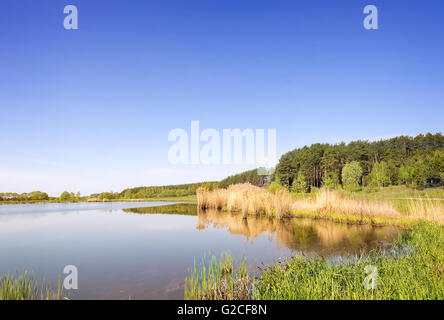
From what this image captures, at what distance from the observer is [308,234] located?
11812 millimetres

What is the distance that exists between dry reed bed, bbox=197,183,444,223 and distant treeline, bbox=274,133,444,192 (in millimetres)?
36575

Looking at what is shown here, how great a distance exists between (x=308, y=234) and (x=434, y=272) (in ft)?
21.9

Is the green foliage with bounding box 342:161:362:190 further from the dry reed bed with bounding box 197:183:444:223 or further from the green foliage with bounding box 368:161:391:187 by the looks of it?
the dry reed bed with bounding box 197:183:444:223

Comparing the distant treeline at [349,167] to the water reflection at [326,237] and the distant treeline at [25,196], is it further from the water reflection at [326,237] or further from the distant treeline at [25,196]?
the water reflection at [326,237]

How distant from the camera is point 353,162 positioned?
5594 centimetres

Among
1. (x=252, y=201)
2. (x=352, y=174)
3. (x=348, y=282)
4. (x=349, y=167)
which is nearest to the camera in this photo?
(x=348, y=282)

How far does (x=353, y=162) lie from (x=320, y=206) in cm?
4444

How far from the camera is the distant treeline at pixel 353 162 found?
55.4m

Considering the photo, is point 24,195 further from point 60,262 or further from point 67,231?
point 60,262

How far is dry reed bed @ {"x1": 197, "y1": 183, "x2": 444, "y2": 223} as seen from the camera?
46.6 ft

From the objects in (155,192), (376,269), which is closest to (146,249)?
(376,269)

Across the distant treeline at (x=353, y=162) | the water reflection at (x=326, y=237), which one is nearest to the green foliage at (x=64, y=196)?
the distant treeline at (x=353, y=162)

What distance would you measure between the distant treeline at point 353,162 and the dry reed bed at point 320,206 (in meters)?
36.6

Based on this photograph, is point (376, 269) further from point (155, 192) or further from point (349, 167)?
point (155, 192)
